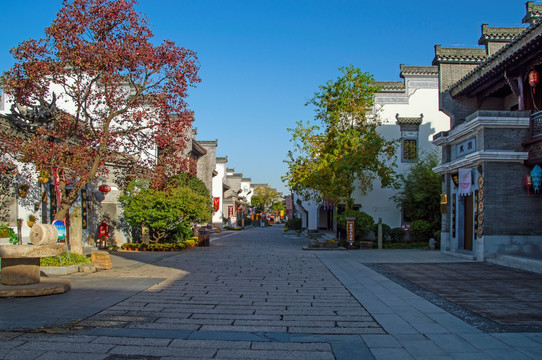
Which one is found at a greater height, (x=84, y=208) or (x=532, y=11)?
(x=532, y=11)

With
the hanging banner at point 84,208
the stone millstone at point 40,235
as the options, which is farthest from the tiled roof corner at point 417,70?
the stone millstone at point 40,235

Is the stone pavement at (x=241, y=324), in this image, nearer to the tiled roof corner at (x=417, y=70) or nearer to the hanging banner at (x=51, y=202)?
the hanging banner at (x=51, y=202)

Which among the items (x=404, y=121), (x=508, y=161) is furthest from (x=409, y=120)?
(x=508, y=161)

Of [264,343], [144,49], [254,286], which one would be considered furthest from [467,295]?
[144,49]

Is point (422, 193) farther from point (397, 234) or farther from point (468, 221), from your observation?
point (468, 221)

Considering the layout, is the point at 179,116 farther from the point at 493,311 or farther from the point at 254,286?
the point at 493,311

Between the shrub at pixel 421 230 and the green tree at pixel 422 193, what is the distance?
0.43 m

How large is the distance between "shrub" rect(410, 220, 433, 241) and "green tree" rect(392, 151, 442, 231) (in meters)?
0.43

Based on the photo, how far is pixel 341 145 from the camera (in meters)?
24.7

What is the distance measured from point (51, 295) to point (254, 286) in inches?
164

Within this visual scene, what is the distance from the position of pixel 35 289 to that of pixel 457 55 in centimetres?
2014

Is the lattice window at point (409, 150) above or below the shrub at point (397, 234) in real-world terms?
above

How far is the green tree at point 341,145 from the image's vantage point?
2431 cm

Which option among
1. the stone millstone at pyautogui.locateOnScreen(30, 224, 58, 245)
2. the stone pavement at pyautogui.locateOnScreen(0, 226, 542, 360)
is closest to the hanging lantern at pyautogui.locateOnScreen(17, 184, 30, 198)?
the stone pavement at pyautogui.locateOnScreen(0, 226, 542, 360)
